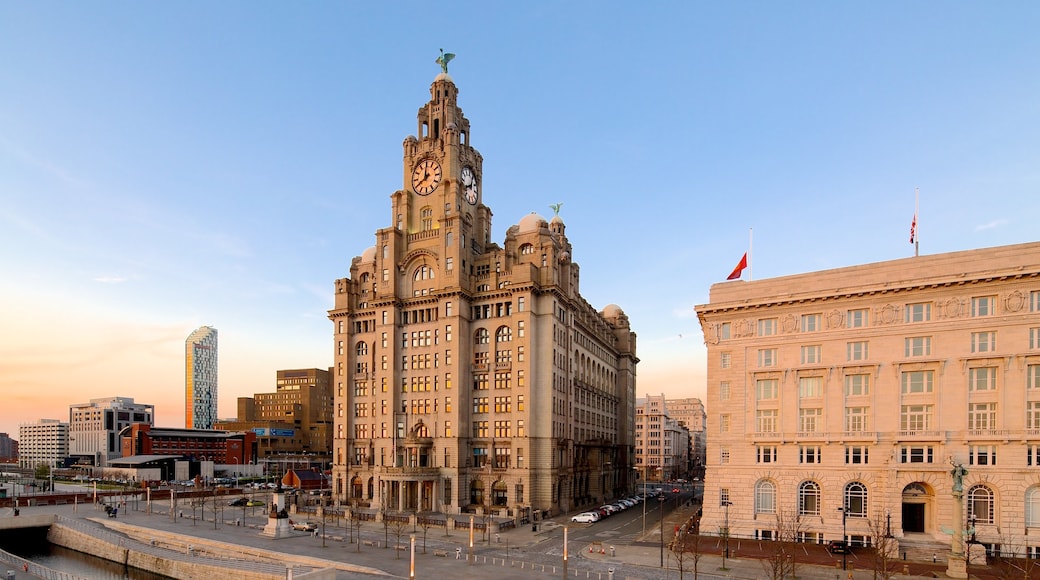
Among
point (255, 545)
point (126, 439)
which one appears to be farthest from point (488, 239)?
point (126, 439)

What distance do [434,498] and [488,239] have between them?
44167 millimetres

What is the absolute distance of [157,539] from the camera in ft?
240

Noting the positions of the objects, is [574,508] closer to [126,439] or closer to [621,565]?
[621,565]

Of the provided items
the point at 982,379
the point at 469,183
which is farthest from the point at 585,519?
the point at 469,183

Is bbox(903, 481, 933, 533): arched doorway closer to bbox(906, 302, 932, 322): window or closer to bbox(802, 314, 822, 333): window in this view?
bbox(906, 302, 932, 322): window

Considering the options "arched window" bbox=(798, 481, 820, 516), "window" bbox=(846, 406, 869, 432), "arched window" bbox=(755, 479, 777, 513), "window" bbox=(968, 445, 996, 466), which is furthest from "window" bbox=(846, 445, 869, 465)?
"window" bbox=(968, 445, 996, 466)

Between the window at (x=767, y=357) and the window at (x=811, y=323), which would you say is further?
the window at (x=767, y=357)

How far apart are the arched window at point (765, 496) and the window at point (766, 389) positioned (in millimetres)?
8699

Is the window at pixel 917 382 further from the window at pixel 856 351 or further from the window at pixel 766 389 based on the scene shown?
the window at pixel 766 389

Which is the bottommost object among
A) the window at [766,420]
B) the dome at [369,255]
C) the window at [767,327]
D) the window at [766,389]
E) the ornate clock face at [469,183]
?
the window at [766,420]

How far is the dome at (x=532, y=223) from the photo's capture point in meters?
103

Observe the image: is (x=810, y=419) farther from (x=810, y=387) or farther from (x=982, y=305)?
(x=982, y=305)

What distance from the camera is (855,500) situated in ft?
209

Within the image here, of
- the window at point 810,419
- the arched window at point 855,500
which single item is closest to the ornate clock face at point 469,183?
the window at point 810,419
